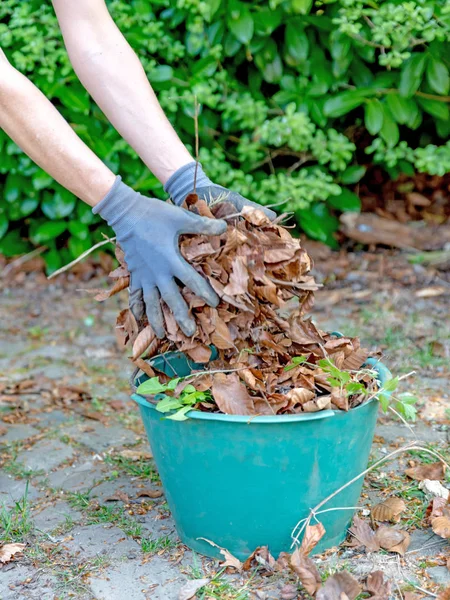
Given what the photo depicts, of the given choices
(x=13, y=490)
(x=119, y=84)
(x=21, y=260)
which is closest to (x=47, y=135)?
(x=119, y=84)

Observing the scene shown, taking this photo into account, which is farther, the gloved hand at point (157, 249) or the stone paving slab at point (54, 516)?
the stone paving slab at point (54, 516)

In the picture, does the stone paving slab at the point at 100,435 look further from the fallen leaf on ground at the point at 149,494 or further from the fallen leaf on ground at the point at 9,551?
the fallen leaf on ground at the point at 9,551

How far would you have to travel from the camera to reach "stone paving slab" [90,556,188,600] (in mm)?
1799

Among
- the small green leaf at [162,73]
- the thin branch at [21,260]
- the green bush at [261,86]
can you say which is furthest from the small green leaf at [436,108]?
the thin branch at [21,260]

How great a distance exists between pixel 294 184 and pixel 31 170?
140 cm

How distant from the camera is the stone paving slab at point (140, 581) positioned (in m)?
1.80

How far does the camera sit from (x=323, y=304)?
3.85 metres

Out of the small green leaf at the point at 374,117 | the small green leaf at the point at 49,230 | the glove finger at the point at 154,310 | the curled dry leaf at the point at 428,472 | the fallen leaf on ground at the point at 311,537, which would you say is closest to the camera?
the fallen leaf on ground at the point at 311,537

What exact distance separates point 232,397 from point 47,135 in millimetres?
826

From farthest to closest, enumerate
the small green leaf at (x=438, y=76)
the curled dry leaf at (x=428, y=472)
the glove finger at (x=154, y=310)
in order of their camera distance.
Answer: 1. the small green leaf at (x=438, y=76)
2. the curled dry leaf at (x=428, y=472)
3. the glove finger at (x=154, y=310)

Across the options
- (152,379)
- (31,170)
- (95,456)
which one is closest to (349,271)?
(31,170)

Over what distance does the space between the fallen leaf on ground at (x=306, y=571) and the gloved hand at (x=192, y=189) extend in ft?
2.90

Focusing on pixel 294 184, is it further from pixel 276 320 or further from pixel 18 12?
pixel 276 320

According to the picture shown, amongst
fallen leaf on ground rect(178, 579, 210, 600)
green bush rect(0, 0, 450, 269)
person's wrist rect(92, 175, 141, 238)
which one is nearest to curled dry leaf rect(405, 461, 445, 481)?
fallen leaf on ground rect(178, 579, 210, 600)
